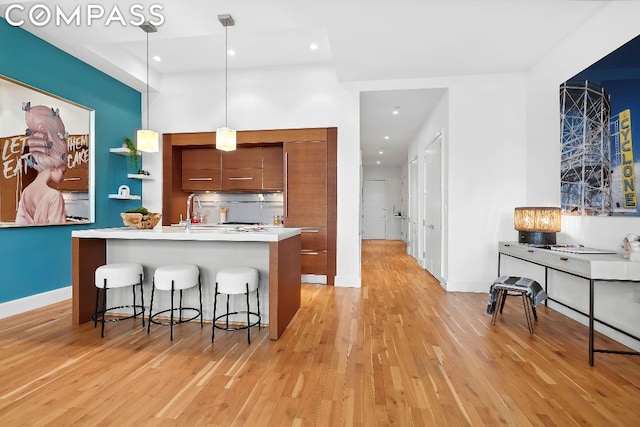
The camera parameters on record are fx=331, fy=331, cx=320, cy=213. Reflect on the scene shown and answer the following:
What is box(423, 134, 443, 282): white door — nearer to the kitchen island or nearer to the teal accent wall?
the kitchen island

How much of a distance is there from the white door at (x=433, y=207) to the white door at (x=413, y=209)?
3.98ft

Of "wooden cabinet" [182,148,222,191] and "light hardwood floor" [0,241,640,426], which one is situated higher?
"wooden cabinet" [182,148,222,191]

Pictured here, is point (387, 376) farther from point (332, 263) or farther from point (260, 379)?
point (332, 263)

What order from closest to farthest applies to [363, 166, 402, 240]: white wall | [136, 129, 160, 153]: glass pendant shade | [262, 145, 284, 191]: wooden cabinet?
[136, 129, 160, 153]: glass pendant shade < [262, 145, 284, 191]: wooden cabinet < [363, 166, 402, 240]: white wall

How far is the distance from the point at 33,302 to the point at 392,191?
10461mm

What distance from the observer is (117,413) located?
1.78m

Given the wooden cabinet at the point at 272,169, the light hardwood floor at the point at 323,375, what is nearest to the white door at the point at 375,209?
the wooden cabinet at the point at 272,169

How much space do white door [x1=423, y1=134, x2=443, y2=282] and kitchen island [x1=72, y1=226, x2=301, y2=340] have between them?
2.66 m

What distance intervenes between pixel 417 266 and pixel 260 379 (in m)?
5.01

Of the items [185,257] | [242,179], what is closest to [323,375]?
[185,257]

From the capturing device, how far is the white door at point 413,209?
24.3 ft

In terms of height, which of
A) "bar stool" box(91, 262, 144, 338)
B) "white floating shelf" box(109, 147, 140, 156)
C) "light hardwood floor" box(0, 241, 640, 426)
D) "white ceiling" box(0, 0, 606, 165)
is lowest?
"light hardwood floor" box(0, 241, 640, 426)

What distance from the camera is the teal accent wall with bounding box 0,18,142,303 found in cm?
346

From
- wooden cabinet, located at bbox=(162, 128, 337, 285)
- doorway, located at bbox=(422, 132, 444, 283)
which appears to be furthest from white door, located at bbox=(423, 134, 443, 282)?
wooden cabinet, located at bbox=(162, 128, 337, 285)
